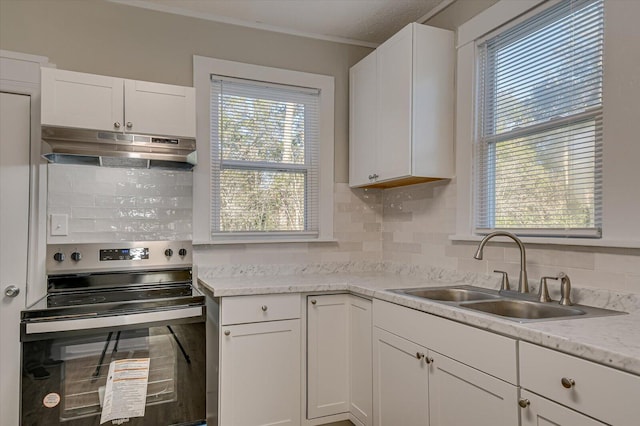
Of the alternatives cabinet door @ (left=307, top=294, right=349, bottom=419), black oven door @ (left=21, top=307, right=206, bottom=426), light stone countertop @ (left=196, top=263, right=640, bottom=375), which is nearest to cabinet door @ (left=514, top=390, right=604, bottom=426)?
light stone countertop @ (left=196, top=263, right=640, bottom=375)

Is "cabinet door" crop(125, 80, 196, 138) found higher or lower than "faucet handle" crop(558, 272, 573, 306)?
higher

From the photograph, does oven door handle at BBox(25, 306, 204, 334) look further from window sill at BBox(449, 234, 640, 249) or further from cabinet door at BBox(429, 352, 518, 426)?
window sill at BBox(449, 234, 640, 249)

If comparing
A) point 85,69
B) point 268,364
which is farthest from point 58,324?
point 85,69

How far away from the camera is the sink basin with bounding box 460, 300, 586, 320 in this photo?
1.72 metres

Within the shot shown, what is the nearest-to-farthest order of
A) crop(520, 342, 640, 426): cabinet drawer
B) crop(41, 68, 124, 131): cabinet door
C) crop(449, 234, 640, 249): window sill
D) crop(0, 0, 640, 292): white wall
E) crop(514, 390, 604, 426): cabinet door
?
crop(520, 342, 640, 426): cabinet drawer → crop(514, 390, 604, 426): cabinet door → crop(449, 234, 640, 249): window sill → crop(0, 0, 640, 292): white wall → crop(41, 68, 124, 131): cabinet door

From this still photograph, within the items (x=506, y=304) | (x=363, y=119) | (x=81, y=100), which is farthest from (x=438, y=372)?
(x=81, y=100)

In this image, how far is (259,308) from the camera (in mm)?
2312

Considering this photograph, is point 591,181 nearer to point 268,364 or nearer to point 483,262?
point 483,262

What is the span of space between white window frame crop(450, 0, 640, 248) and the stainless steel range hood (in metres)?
1.58

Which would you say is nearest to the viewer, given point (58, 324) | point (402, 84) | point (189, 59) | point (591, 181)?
point (591, 181)

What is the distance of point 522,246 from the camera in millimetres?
1960

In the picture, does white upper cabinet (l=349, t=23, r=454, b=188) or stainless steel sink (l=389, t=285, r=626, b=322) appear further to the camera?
white upper cabinet (l=349, t=23, r=454, b=188)

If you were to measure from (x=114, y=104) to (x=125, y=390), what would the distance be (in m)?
1.45

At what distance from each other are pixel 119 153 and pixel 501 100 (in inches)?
82.0
